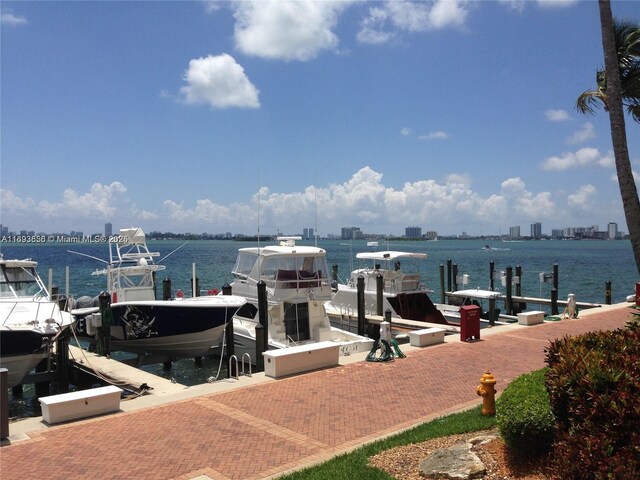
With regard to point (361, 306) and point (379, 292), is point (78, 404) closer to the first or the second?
point (361, 306)

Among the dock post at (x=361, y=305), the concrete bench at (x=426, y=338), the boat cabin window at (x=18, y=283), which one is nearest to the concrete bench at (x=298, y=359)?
the concrete bench at (x=426, y=338)

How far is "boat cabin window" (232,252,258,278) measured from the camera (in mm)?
21172

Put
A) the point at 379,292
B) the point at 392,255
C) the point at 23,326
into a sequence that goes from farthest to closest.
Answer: the point at 392,255, the point at 379,292, the point at 23,326

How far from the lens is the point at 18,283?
16.9 m

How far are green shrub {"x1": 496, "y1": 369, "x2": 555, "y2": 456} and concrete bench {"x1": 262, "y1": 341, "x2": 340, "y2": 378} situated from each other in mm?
6763

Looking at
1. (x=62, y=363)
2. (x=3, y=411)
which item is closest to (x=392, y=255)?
(x=62, y=363)

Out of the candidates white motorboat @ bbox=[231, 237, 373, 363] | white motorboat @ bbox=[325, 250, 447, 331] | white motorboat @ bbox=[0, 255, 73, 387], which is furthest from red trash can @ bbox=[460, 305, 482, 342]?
white motorboat @ bbox=[0, 255, 73, 387]

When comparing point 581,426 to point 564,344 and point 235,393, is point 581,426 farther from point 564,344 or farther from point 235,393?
point 235,393

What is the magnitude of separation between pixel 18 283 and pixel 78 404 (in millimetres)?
8745

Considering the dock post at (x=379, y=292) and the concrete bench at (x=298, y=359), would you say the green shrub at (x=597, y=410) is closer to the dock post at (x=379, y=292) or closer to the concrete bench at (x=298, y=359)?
the concrete bench at (x=298, y=359)

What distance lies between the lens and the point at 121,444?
8.48 meters

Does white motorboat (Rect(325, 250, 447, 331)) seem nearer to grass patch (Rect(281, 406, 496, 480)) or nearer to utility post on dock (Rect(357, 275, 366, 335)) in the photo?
utility post on dock (Rect(357, 275, 366, 335))

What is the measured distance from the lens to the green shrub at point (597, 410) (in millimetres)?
4863

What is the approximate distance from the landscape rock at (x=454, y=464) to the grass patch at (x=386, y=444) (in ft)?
1.81
